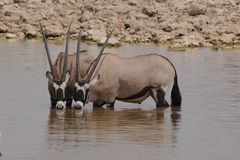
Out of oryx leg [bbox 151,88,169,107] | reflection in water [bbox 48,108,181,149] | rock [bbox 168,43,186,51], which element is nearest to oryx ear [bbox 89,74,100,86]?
reflection in water [bbox 48,108,181,149]

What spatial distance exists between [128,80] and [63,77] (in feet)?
3.55

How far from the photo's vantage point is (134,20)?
3600cm

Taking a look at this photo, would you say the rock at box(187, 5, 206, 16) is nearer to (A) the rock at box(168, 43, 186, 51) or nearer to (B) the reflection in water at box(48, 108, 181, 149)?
(A) the rock at box(168, 43, 186, 51)

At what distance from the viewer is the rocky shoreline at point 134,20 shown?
33062 mm

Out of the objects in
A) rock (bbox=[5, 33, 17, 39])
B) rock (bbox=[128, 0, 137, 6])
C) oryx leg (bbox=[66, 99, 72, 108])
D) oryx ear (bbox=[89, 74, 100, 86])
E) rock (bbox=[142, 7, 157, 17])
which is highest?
rock (bbox=[128, 0, 137, 6])

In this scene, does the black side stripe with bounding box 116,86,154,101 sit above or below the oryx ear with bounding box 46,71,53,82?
below

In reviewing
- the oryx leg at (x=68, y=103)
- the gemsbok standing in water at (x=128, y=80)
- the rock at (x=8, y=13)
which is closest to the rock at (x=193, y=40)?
the rock at (x=8, y=13)

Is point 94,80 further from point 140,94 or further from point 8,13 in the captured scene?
point 8,13

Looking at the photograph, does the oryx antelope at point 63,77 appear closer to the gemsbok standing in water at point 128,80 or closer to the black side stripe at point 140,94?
the gemsbok standing in water at point 128,80

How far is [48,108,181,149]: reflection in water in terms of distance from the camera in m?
11.3

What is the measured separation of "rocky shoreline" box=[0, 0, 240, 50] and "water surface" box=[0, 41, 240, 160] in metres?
12.5

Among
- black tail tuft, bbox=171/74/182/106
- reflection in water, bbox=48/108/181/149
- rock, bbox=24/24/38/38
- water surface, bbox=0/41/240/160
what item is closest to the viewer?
water surface, bbox=0/41/240/160

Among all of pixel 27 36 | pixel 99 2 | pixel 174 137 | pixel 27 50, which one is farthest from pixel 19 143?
pixel 99 2

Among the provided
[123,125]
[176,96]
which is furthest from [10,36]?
[123,125]
